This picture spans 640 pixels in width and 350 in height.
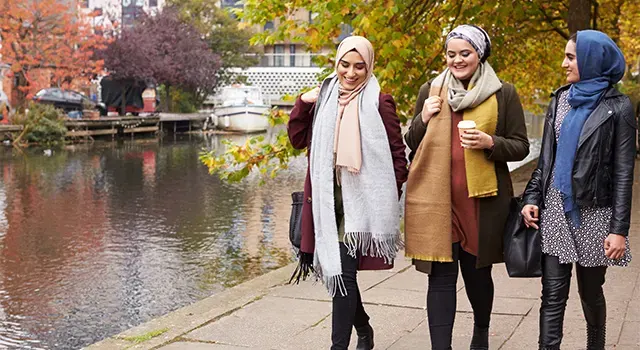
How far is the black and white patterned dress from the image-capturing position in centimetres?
459

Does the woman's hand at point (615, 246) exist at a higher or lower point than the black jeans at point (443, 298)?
higher

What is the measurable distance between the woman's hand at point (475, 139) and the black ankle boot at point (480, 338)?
3.39ft

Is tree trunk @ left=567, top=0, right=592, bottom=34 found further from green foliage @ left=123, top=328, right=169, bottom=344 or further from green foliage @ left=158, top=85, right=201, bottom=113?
green foliage @ left=158, top=85, right=201, bottom=113

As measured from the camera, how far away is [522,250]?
4691 millimetres

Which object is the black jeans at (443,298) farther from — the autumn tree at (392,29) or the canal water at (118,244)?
the autumn tree at (392,29)

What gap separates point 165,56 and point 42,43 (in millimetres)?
11842

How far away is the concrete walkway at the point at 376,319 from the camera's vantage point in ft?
19.0

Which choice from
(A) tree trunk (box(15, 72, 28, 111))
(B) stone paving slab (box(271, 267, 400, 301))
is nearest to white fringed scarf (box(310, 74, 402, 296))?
(B) stone paving slab (box(271, 267, 400, 301))

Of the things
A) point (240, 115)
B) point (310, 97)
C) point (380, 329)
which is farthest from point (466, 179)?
point (240, 115)

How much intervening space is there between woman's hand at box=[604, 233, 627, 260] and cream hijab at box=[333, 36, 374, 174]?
1.21m

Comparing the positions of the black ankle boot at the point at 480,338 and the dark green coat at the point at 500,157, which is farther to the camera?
the black ankle boot at the point at 480,338

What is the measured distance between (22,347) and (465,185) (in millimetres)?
4502

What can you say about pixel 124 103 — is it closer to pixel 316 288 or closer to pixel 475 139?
pixel 316 288

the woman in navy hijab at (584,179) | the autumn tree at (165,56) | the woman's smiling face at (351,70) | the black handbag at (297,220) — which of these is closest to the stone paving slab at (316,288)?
the black handbag at (297,220)
